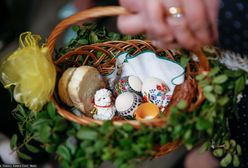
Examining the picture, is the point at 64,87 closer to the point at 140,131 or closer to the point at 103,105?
the point at 103,105

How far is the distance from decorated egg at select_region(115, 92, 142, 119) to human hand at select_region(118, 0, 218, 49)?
9.6 inches

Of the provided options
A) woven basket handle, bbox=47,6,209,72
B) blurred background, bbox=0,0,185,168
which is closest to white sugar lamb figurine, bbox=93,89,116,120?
woven basket handle, bbox=47,6,209,72

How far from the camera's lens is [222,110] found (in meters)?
0.85

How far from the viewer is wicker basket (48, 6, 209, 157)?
0.85 meters

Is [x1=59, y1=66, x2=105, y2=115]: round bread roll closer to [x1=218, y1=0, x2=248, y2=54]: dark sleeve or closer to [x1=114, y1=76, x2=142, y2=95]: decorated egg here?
[x1=114, y1=76, x2=142, y2=95]: decorated egg

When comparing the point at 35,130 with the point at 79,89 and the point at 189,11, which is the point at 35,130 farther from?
the point at 189,11

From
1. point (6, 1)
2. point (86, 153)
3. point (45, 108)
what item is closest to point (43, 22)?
point (6, 1)

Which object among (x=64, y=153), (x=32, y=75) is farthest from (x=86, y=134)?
(x=32, y=75)

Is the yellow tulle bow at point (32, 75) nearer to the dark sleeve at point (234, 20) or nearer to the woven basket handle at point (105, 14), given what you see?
the woven basket handle at point (105, 14)

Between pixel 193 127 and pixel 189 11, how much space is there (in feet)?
0.78

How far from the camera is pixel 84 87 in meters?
1.01

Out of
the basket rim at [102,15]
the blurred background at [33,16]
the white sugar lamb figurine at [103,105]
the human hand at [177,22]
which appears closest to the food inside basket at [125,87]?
the white sugar lamb figurine at [103,105]

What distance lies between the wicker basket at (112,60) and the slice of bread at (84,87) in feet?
0.17

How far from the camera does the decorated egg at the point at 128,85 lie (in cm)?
107
